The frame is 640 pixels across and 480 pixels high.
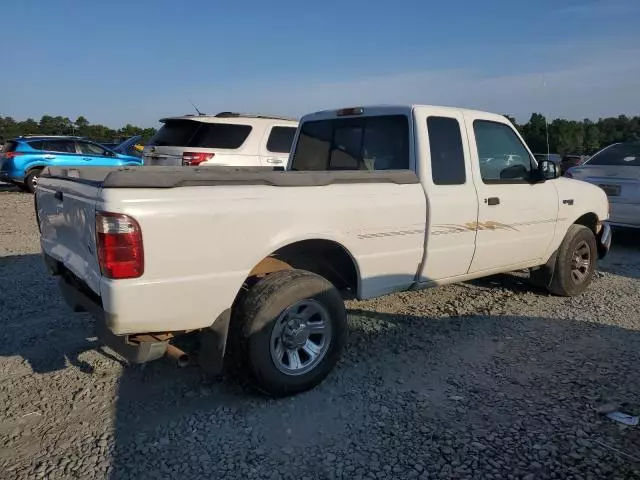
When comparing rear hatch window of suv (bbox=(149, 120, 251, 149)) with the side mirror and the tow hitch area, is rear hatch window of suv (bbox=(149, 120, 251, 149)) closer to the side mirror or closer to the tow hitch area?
the side mirror

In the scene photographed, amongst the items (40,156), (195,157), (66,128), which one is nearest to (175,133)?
(195,157)

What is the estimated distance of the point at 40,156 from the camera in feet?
48.7

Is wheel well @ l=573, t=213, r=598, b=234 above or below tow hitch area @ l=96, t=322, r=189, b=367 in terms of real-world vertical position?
above

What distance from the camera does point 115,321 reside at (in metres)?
2.84

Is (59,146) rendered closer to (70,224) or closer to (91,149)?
(91,149)

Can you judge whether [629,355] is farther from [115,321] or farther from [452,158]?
[115,321]

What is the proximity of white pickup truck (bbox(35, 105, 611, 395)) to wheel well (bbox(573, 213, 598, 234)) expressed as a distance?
72cm

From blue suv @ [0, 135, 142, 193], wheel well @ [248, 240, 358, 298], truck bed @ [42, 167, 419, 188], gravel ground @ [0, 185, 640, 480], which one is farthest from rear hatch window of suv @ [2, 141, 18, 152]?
wheel well @ [248, 240, 358, 298]

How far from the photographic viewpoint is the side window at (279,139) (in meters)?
9.32

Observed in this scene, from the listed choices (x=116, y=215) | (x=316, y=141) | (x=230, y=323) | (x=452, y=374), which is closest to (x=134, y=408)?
(x=230, y=323)

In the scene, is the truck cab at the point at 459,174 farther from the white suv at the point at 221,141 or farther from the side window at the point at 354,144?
the white suv at the point at 221,141

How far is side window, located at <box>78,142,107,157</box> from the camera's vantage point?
624 inches

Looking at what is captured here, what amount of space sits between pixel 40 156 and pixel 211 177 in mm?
13964

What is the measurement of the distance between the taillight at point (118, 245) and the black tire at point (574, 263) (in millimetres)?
4568
